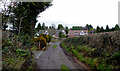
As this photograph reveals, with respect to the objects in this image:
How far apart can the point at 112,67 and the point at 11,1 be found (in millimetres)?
6456

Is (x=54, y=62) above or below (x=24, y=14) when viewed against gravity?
below

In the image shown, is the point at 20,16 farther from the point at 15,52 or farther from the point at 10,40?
the point at 15,52

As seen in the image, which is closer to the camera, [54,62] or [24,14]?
[24,14]

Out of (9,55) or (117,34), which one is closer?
(9,55)

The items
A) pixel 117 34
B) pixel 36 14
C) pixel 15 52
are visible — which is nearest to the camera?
pixel 15 52

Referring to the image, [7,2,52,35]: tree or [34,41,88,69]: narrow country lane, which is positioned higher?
[7,2,52,35]: tree

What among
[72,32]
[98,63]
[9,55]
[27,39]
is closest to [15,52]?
[9,55]

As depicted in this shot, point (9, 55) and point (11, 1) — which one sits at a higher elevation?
point (11, 1)

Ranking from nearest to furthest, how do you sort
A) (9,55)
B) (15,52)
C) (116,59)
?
(9,55) < (15,52) < (116,59)

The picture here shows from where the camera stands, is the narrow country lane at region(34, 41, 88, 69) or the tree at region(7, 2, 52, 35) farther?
Result: the narrow country lane at region(34, 41, 88, 69)

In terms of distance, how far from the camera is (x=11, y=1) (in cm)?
Answer: 547

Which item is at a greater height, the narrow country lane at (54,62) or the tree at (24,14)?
the tree at (24,14)

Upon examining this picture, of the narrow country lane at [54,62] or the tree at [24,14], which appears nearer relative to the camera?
the tree at [24,14]

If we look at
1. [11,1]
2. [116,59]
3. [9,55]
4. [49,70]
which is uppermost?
[11,1]
